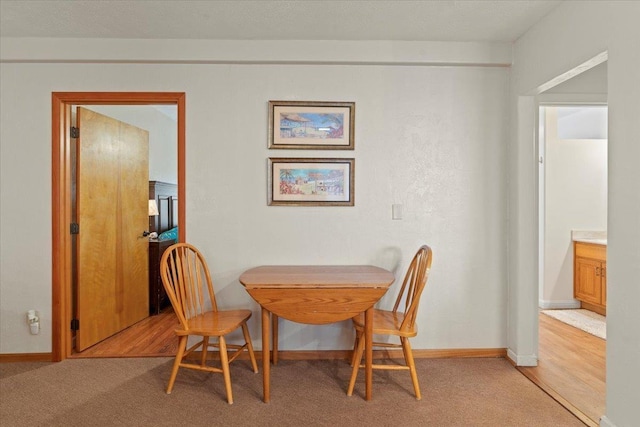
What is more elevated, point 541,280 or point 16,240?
point 16,240

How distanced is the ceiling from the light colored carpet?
2.57 meters

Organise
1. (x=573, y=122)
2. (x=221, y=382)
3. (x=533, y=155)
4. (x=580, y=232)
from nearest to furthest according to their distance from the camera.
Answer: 1. (x=221, y=382)
2. (x=533, y=155)
3. (x=580, y=232)
4. (x=573, y=122)

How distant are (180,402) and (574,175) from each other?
4.27 metres

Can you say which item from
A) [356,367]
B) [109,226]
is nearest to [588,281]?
[356,367]

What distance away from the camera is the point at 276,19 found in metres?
2.40

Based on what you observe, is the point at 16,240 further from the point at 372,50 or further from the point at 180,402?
the point at 372,50

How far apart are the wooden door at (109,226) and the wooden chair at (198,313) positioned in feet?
2.75

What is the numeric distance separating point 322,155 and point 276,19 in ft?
2.99

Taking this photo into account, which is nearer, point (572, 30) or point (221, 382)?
point (572, 30)

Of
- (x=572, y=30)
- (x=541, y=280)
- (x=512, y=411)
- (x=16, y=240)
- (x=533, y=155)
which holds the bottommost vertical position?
(x=512, y=411)

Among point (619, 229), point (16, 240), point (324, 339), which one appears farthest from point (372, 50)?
point (16, 240)

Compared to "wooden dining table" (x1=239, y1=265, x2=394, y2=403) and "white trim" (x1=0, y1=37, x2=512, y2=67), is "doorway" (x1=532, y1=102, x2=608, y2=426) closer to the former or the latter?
"white trim" (x1=0, y1=37, x2=512, y2=67)

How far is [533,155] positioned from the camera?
267 centimetres

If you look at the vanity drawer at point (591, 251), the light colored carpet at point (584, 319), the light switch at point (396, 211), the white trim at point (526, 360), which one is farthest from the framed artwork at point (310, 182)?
the vanity drawer at point (591, 251)
